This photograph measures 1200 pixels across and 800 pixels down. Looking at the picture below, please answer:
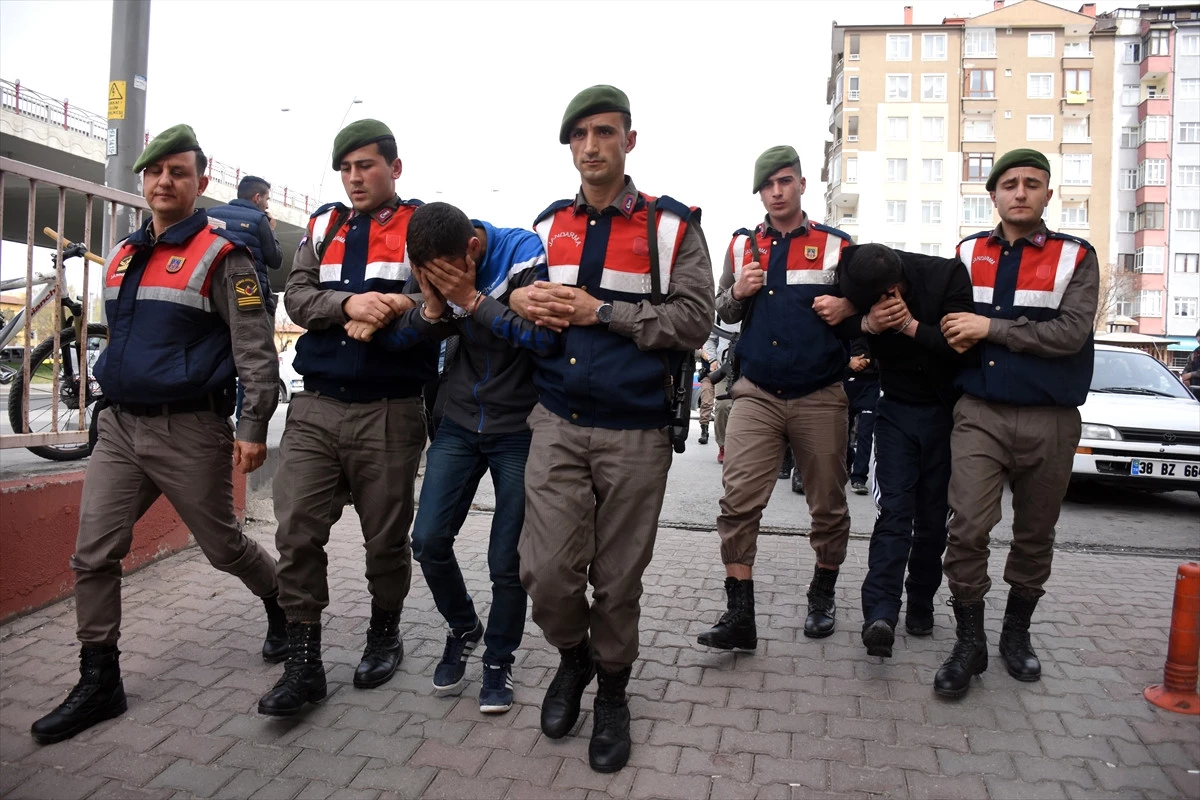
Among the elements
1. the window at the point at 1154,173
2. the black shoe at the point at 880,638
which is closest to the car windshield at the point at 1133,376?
the black shoe at the point at 880,638

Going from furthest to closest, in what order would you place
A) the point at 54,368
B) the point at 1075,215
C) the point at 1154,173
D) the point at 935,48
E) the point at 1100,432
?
1. the point at 935,48
2. the point at 1075,215
3. the point at 1154,173
4. the point at 1100,432
5. the point at 54,368

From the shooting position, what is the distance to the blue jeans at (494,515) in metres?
3.42

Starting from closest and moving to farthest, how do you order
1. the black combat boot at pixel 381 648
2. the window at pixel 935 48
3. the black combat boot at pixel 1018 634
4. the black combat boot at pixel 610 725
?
the black combat boot at pixel 610 725 → the black combat boot at pixel 381 648 → the black combat boot at pixel 1018 634 → the window at pixel 935 48

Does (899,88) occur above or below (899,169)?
above

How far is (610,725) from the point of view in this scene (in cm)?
307

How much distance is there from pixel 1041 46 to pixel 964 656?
66779 mm

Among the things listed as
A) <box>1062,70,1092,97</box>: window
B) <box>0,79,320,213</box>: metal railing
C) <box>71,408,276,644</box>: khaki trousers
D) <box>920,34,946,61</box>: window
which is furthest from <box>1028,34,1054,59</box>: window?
<box>71,408,276,644</box>: khaki trousers

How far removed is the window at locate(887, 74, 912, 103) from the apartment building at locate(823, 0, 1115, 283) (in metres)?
0.07

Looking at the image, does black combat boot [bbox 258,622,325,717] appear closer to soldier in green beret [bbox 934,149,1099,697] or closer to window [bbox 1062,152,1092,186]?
soldier in green beret [bbox 934,149,1099,697]

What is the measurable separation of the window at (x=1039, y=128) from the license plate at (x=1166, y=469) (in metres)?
59.2

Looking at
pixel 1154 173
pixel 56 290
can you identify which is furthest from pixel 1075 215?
pixel 56 290

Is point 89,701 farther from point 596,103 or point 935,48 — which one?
point 935,48

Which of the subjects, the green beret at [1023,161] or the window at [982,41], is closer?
the green beret at [1023,161]

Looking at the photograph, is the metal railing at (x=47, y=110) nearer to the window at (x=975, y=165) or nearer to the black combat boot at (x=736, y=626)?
the black combat boot at (x=736, y=626)
